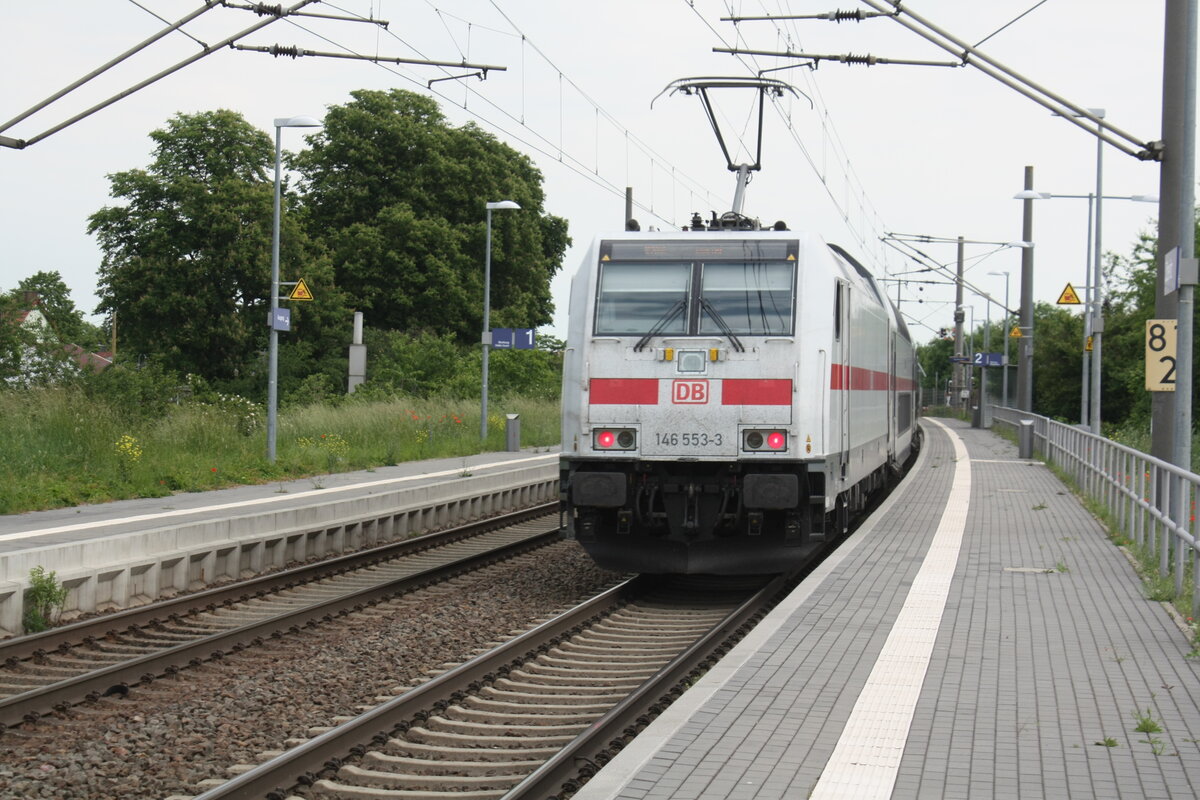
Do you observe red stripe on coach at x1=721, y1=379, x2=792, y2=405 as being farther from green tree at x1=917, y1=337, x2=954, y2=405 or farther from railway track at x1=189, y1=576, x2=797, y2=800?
green tree at x1=917, y1=337, x2=954, y2=405

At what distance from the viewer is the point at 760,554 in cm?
1227

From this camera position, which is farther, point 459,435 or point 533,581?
point 459,435

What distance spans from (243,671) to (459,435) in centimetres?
2319

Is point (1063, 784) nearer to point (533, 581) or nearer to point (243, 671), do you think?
point (243, 671)

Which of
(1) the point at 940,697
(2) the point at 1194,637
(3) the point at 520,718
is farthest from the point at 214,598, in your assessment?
(2) the point at 1194,637

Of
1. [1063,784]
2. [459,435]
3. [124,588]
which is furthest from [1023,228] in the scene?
[1063,784]

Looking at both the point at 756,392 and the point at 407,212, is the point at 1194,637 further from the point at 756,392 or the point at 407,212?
the point at 407,212

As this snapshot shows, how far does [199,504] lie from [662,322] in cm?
814

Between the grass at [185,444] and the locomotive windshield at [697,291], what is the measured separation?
834 cm

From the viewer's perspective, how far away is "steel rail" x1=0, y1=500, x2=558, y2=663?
988cm

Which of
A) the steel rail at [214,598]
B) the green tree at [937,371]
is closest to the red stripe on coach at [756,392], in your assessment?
the steel rail at [214,598]

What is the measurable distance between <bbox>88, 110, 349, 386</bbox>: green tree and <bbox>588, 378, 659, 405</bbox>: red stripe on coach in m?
34.2

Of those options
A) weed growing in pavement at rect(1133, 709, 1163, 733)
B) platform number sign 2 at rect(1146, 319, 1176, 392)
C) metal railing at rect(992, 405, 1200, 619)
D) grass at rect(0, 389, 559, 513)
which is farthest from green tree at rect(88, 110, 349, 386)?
weed growing in pavement at rect(1133, 709, 1163, 733)

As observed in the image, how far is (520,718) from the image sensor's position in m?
8.05
